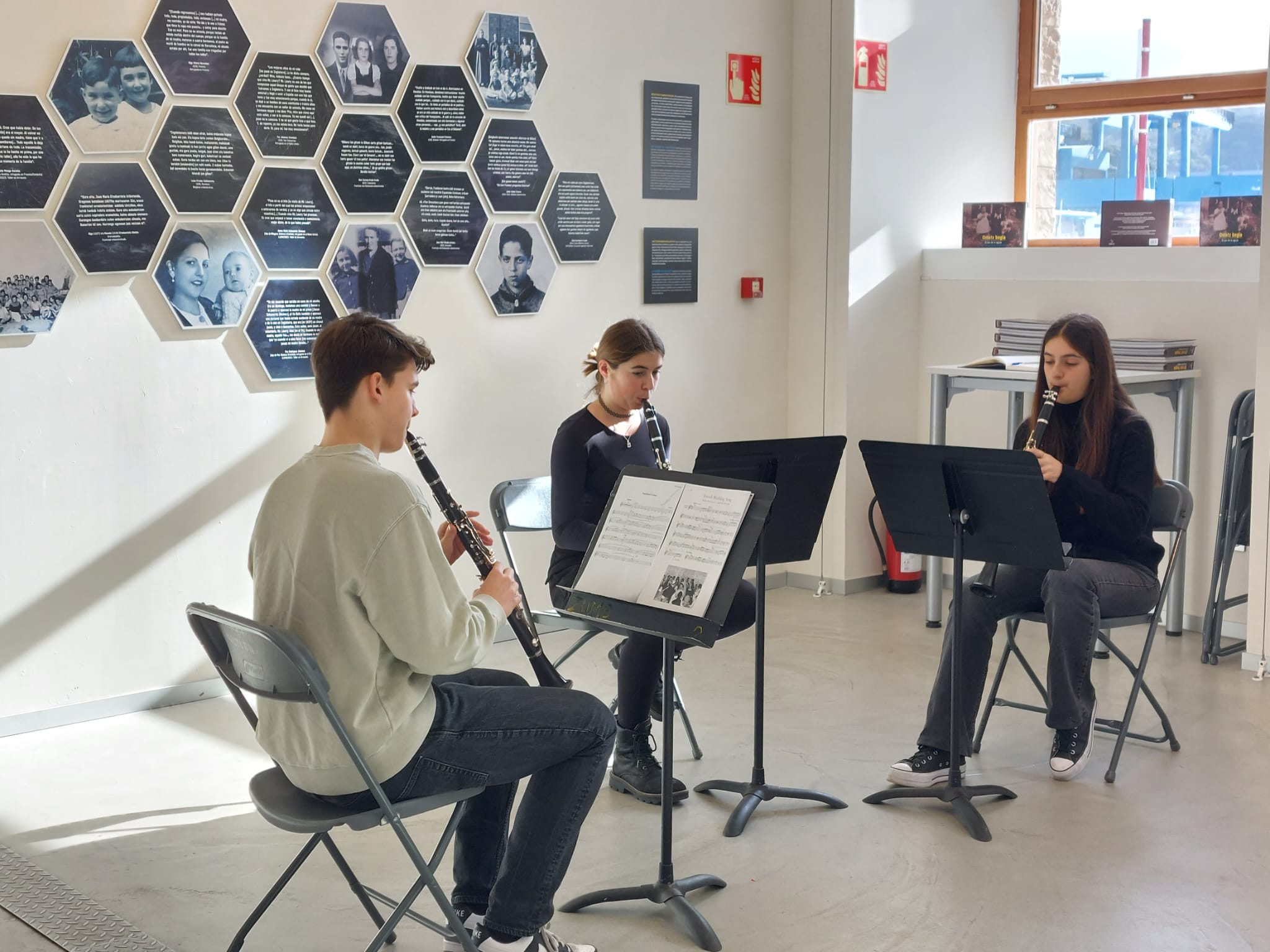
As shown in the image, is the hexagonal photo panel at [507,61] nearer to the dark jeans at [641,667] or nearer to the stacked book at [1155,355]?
the dark jeans at [641,667]

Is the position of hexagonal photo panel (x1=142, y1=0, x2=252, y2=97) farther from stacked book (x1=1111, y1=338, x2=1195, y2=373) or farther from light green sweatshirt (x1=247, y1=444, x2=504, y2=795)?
stacked book (x1=1111, y1=338, x2=1195, y2=373)

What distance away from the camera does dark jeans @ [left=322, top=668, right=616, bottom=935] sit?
2334 mm

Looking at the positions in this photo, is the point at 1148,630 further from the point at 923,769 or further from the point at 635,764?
the point at 635,764

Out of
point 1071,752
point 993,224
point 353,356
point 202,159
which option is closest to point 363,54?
point 202,159

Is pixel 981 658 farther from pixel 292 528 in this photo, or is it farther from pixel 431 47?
pixel 431 47

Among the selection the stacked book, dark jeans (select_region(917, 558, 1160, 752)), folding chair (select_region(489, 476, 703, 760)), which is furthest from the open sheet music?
the stacked book

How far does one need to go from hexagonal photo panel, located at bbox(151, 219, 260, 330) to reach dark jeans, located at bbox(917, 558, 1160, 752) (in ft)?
7.65

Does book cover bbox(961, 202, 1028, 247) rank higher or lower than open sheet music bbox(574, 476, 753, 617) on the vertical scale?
higher

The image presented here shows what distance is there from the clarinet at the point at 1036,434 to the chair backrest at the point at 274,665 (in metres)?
1.91

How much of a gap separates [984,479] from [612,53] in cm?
262

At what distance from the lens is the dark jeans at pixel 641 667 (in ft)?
11.3

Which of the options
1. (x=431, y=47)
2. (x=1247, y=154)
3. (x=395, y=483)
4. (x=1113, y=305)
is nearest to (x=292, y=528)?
(x=395, y=483)

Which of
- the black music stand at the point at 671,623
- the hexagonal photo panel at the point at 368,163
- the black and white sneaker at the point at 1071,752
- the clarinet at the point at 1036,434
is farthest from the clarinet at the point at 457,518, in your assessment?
the hexagonal photo panel at the point at 368,163

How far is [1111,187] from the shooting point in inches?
219
